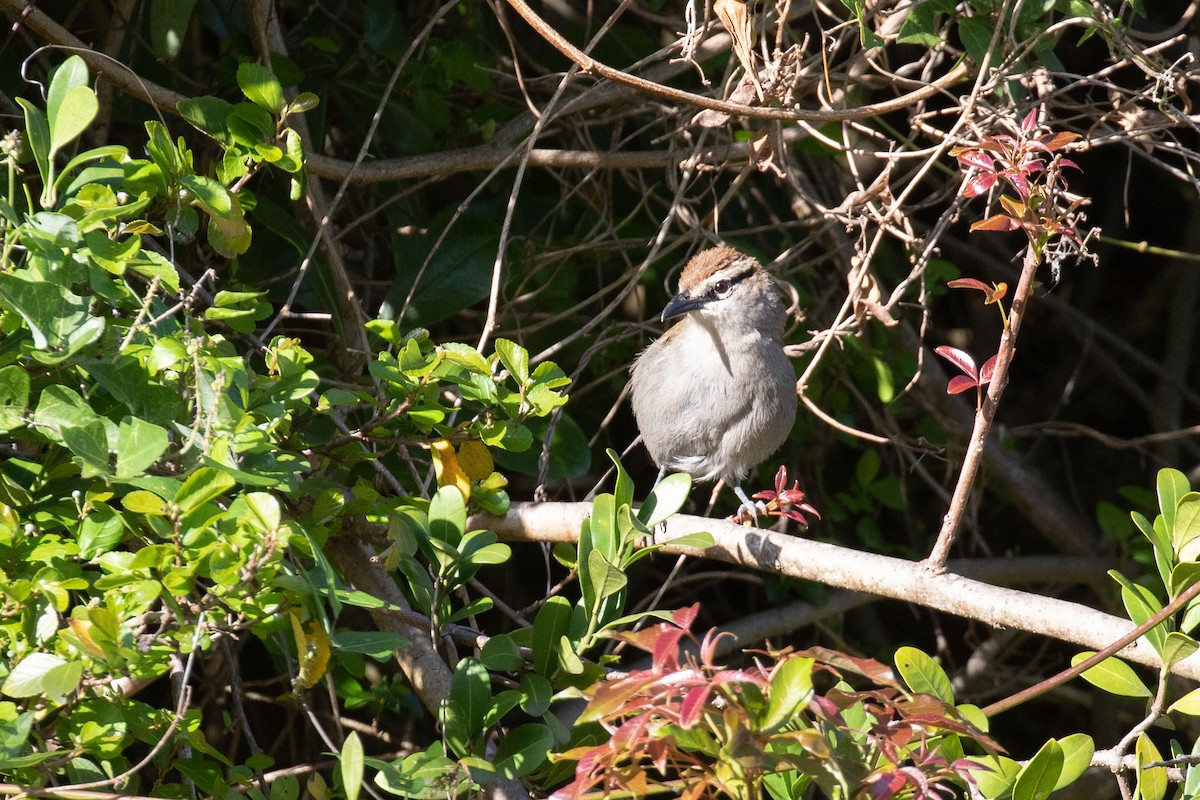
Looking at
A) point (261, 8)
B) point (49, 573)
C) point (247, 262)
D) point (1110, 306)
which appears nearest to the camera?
point (49, 573)

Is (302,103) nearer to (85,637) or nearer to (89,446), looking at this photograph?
(89,446)

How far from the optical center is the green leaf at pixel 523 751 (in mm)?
2250

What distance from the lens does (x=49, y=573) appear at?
204cm

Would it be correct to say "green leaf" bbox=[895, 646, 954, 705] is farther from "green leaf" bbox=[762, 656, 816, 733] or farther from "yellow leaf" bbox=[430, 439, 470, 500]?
"yellow leaf" bbox=[430, 439, 470, 500]

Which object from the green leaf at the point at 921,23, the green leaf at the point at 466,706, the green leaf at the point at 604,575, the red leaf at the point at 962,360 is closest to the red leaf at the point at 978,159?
the red leaf at the point at 962,360

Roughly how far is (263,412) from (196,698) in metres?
2.36

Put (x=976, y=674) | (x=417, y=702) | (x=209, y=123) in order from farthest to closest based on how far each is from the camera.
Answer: (x=976, y=674) < (x=417, y=702) < (x=209, y=123)

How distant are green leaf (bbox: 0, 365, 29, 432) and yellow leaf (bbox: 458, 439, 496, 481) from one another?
1.04 meters

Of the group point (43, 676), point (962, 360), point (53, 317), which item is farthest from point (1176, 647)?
point (53, 317)

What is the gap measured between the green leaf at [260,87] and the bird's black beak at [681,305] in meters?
1.70

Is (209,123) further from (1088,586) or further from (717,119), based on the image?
(1088,586)

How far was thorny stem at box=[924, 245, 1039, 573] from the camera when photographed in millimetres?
2297

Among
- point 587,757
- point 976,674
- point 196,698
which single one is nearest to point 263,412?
point 587,757

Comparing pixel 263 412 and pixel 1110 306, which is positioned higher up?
pixel 263 412
